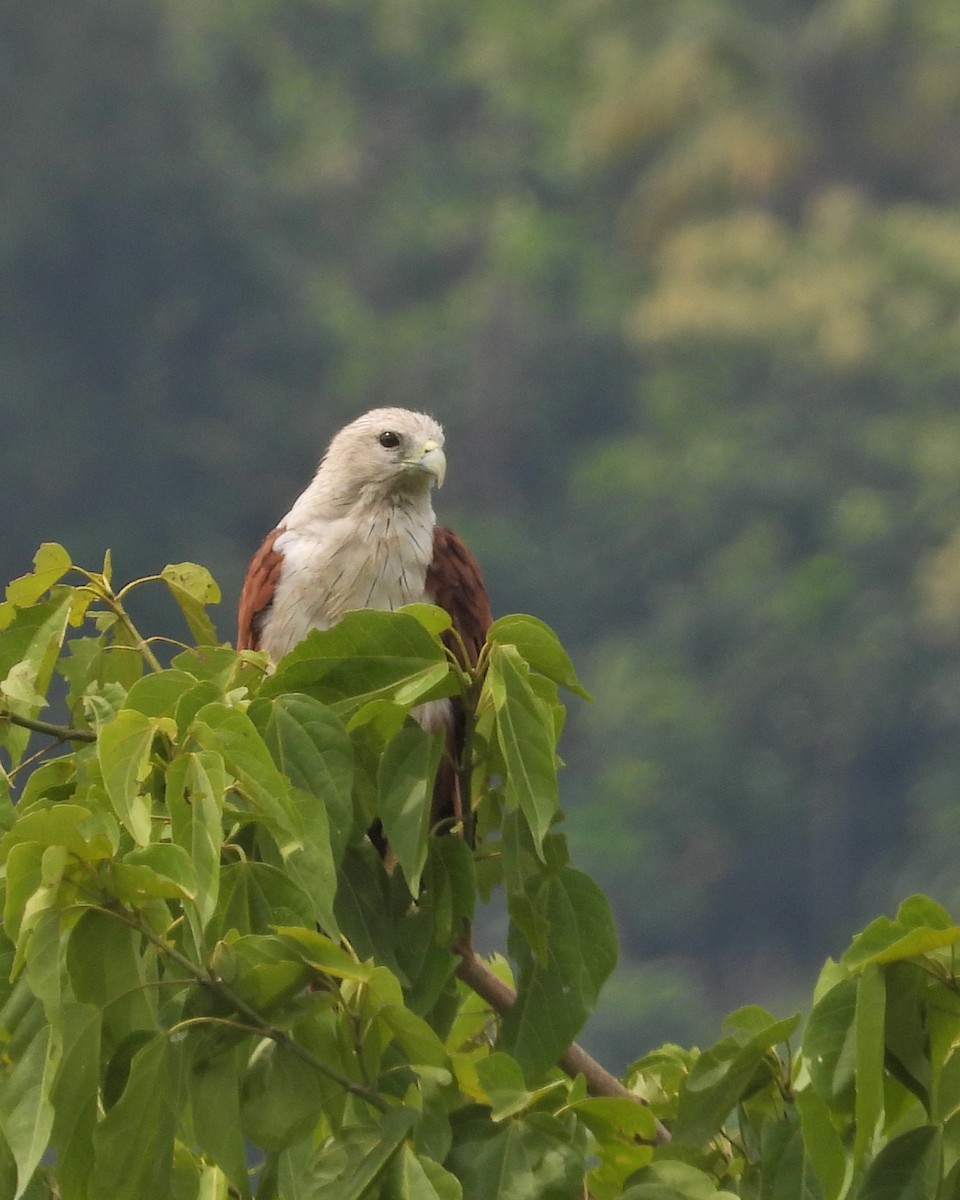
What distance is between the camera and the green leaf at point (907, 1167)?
2025mm

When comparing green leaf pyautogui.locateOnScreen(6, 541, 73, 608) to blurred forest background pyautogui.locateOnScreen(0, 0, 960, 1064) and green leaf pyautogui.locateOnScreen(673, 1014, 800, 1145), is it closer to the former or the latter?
green leaf pyautogui.locateOnScreen(673, 1014, 800, 1145)

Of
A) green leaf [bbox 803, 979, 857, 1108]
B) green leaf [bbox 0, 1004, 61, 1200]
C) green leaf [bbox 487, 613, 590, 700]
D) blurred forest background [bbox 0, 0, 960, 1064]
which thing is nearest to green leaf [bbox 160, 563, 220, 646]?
green leaf [bbox 487, 613, 590, 700]

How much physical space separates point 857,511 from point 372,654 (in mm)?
34088


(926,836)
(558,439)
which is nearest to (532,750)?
(926,836)

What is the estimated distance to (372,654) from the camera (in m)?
2.32

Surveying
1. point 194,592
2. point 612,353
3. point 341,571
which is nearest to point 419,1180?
point 194,592

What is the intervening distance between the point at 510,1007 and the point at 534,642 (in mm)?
497

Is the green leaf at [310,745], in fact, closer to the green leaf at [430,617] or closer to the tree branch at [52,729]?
A: the green leaf at [430,617]

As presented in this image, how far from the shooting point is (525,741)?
7.43 feet

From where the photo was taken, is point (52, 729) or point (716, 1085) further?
point (52, 729)

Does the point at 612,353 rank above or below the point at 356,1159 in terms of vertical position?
above

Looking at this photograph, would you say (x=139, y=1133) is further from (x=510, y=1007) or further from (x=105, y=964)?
(x=510, y=1007)

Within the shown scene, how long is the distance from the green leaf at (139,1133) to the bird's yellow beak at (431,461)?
2561 millimetres

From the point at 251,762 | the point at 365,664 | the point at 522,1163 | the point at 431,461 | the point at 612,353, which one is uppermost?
the point at 612,353
